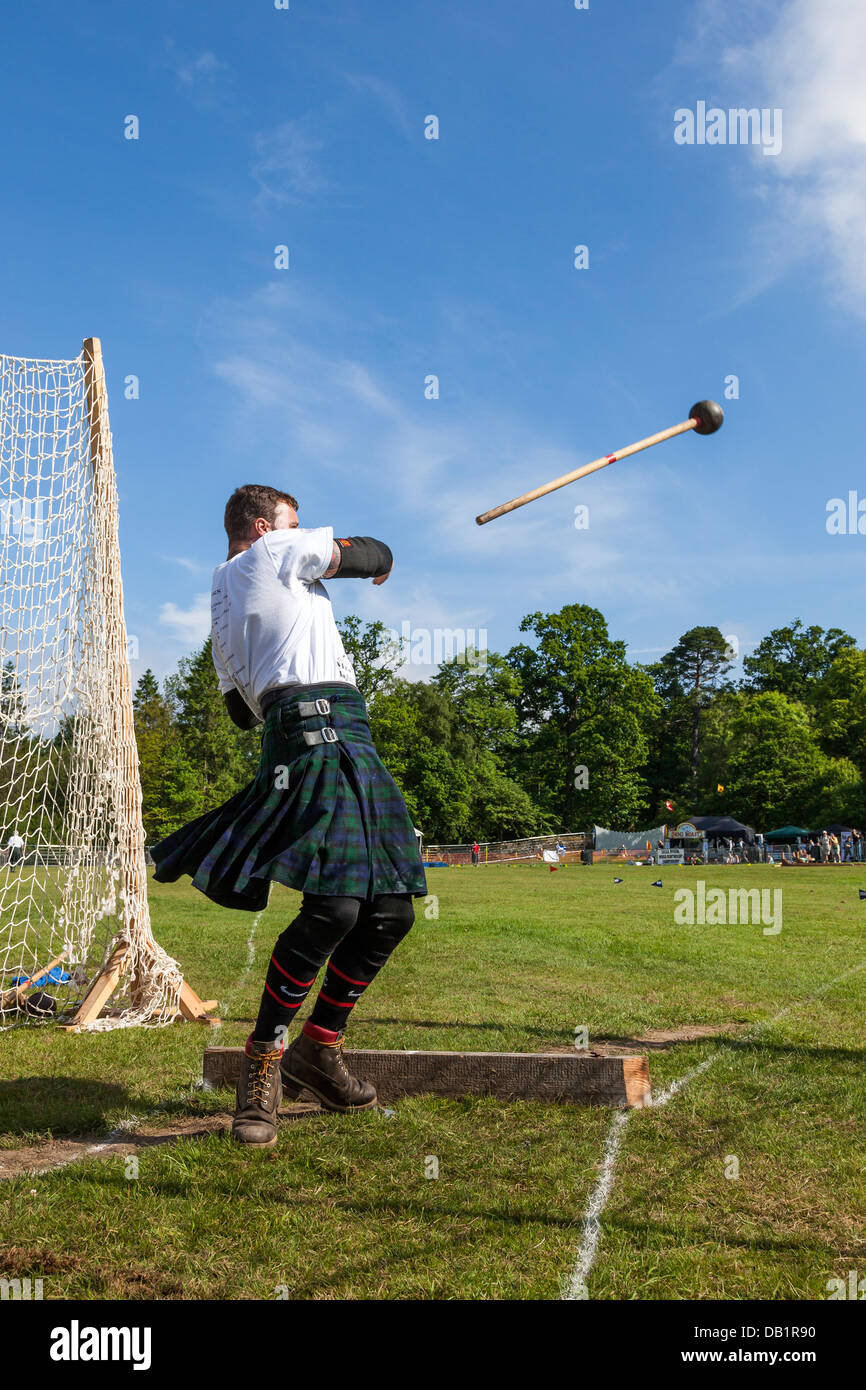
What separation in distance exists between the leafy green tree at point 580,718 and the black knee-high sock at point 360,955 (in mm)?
67320

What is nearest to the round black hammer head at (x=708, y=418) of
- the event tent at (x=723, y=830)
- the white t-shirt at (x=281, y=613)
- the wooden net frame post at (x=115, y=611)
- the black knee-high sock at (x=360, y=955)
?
the white t-shirt at (x=281, y=613)

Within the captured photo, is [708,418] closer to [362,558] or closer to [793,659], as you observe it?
[362,558]

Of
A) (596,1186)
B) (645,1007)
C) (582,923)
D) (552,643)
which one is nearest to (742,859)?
(552,643)

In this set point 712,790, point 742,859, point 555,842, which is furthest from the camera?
point 712,790

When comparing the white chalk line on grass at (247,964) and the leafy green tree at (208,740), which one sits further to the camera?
the leafy green tree at (208,740)

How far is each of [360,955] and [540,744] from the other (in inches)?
2834

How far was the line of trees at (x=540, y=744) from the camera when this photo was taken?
2608 inches

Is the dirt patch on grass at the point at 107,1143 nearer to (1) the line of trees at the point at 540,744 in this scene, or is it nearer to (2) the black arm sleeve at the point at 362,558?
(2) the black arm sleeve at the point at 362,558

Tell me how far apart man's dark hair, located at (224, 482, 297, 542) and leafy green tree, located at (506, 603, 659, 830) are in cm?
6739

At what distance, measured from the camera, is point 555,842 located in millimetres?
64375

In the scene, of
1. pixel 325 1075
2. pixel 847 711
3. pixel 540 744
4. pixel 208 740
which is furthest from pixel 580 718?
pixel 325 1075

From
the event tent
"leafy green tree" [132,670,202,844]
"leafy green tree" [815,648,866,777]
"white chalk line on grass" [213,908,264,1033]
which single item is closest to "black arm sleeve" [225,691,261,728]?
"white chalk line on grass" [213,908,264,1033]
